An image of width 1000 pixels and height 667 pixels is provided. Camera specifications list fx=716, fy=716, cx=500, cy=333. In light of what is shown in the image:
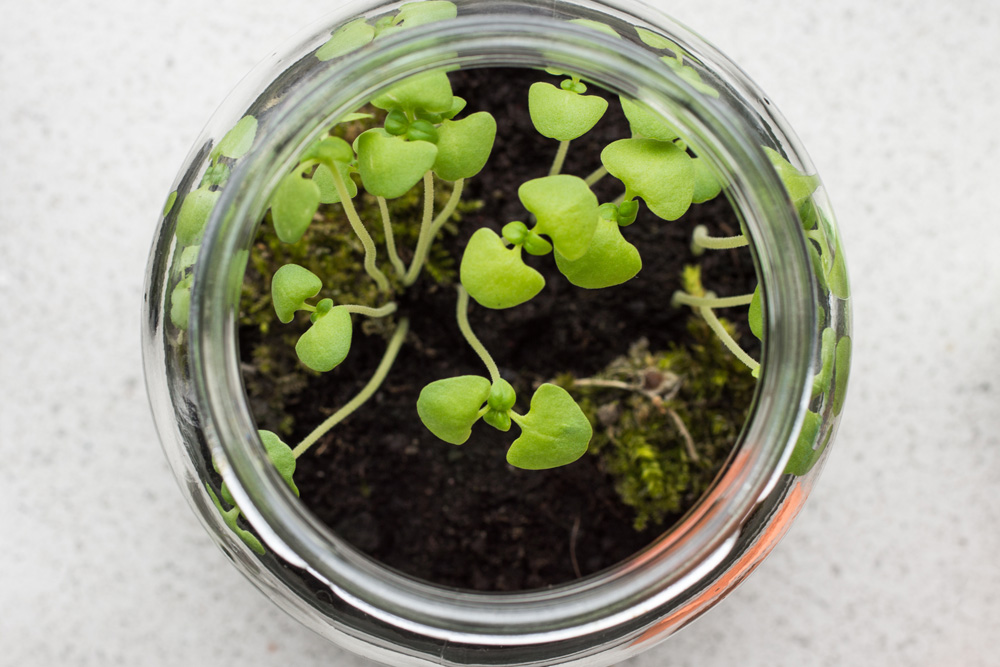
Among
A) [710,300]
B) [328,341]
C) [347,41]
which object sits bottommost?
[328,341]

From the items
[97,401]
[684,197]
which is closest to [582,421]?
[684,197]

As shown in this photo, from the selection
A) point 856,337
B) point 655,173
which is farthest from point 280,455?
point 856,337

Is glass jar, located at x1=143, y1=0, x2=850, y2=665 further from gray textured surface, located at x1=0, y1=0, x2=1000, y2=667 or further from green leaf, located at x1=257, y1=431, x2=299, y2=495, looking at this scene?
gray textured surface, located at x1=0, y1=0, x2=1000, y2=667

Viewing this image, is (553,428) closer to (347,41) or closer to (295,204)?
(295,204)

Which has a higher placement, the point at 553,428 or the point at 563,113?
the point at 563,113

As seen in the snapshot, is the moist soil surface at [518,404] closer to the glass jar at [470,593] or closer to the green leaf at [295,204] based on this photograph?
the glass jar at [470,593]

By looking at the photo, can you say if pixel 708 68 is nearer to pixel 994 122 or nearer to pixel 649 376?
pixel 649 376
